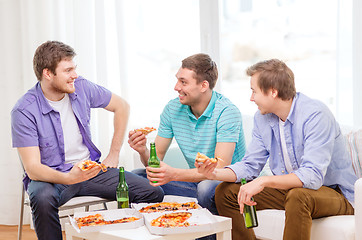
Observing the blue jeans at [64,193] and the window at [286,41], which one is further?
the window at [286,41]

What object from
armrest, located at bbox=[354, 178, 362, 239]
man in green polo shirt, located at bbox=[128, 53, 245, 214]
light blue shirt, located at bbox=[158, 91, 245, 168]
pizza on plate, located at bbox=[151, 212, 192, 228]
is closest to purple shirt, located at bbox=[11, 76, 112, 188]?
man in green polo shirt, located at bbox=[128, 53, 245, 214]

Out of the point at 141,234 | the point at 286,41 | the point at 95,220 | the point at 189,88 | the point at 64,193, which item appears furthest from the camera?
the point at 286,41

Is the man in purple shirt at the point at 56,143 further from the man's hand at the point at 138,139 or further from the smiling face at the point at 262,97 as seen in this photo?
the smiling face at the point at 262,97

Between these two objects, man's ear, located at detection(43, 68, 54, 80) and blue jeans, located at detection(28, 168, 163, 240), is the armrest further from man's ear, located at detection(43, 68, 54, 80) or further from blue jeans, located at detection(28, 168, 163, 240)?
man's ear, located at detection(43, 68, 54, 80)

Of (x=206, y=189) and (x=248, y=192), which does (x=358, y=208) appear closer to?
(x=248, y=192)

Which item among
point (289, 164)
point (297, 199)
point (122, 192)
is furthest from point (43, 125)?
point (297, 199)

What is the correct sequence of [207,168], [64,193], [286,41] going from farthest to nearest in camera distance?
[286,41], [64,193], [207,168]

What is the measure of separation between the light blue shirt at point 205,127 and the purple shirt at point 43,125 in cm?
49

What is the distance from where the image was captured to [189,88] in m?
3.23

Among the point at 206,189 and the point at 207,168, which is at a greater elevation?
the point at 207,168

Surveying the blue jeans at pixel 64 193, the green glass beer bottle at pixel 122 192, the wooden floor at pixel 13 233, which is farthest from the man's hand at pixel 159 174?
the wooden floor at pixel 13 233

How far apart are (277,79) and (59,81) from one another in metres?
1.22

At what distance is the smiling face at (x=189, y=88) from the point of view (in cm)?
323

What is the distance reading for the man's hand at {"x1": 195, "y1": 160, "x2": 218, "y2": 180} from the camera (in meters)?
2.73
